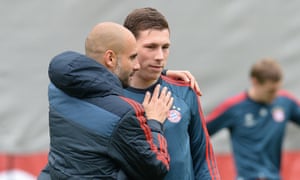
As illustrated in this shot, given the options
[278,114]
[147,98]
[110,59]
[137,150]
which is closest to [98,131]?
[137,150]

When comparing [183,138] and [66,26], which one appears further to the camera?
[66,26]

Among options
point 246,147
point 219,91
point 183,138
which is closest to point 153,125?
point 183,138

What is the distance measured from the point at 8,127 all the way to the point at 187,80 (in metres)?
3.61

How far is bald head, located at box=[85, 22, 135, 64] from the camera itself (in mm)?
3213

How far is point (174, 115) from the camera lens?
11.7 ft

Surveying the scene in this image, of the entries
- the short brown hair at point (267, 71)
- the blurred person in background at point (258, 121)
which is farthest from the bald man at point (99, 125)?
the blurred person in background at point (258, 121)

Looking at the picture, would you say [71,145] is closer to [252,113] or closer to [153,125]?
[153,125]

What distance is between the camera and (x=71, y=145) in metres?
3.11

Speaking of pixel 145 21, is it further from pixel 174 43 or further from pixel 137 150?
pixel 174 43

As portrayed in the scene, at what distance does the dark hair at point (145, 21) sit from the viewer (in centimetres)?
362

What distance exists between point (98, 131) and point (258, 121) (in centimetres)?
396

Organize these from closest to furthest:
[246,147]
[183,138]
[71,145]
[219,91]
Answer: [71,145]
[183,138]
[246,147]
[219,91]

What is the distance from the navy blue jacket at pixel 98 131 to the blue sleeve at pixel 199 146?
51 cm

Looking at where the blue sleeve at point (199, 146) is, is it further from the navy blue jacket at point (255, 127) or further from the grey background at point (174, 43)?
the grey background at point (174, 43)
